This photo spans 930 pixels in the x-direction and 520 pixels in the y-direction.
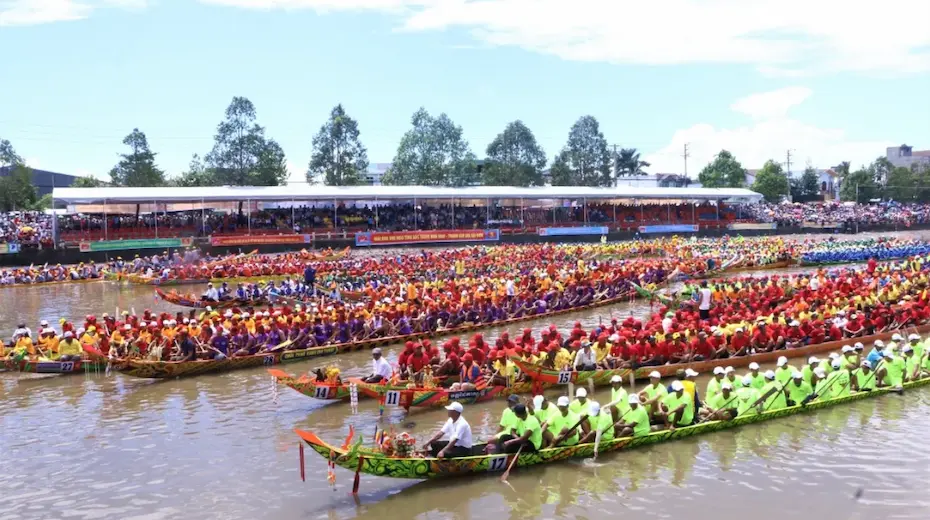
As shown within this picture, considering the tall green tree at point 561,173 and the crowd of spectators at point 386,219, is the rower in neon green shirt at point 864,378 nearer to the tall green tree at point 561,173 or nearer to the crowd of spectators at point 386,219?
the crowd of spectators at point 386,219

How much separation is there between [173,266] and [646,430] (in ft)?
97.1

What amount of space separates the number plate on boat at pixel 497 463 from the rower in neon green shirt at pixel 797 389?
5338mm

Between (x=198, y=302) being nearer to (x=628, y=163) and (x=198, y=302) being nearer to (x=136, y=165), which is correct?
(x=136, y=165)

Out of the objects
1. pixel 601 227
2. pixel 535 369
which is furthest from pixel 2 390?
pixel 601 227

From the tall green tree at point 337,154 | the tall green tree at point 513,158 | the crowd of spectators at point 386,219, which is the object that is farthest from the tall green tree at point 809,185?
the tall green tree at point 337,154

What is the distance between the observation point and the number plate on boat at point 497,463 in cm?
1046

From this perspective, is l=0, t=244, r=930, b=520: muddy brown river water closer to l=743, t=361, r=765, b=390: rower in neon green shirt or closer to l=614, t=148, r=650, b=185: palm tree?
l=743, t=361, r=765, b=390: rower in neon green shirt

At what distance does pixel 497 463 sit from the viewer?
10.5 m

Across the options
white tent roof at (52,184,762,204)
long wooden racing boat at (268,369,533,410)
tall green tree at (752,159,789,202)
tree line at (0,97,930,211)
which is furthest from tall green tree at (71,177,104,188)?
tall green tree at (752,159,789,202)

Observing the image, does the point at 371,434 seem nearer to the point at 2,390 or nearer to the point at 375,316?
the point at 375,316

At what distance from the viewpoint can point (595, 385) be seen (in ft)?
49.0

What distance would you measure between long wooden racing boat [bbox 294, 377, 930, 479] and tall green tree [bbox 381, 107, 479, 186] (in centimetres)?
5497

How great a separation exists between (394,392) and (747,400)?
5.59m

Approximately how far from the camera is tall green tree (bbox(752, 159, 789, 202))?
82.7 metres
